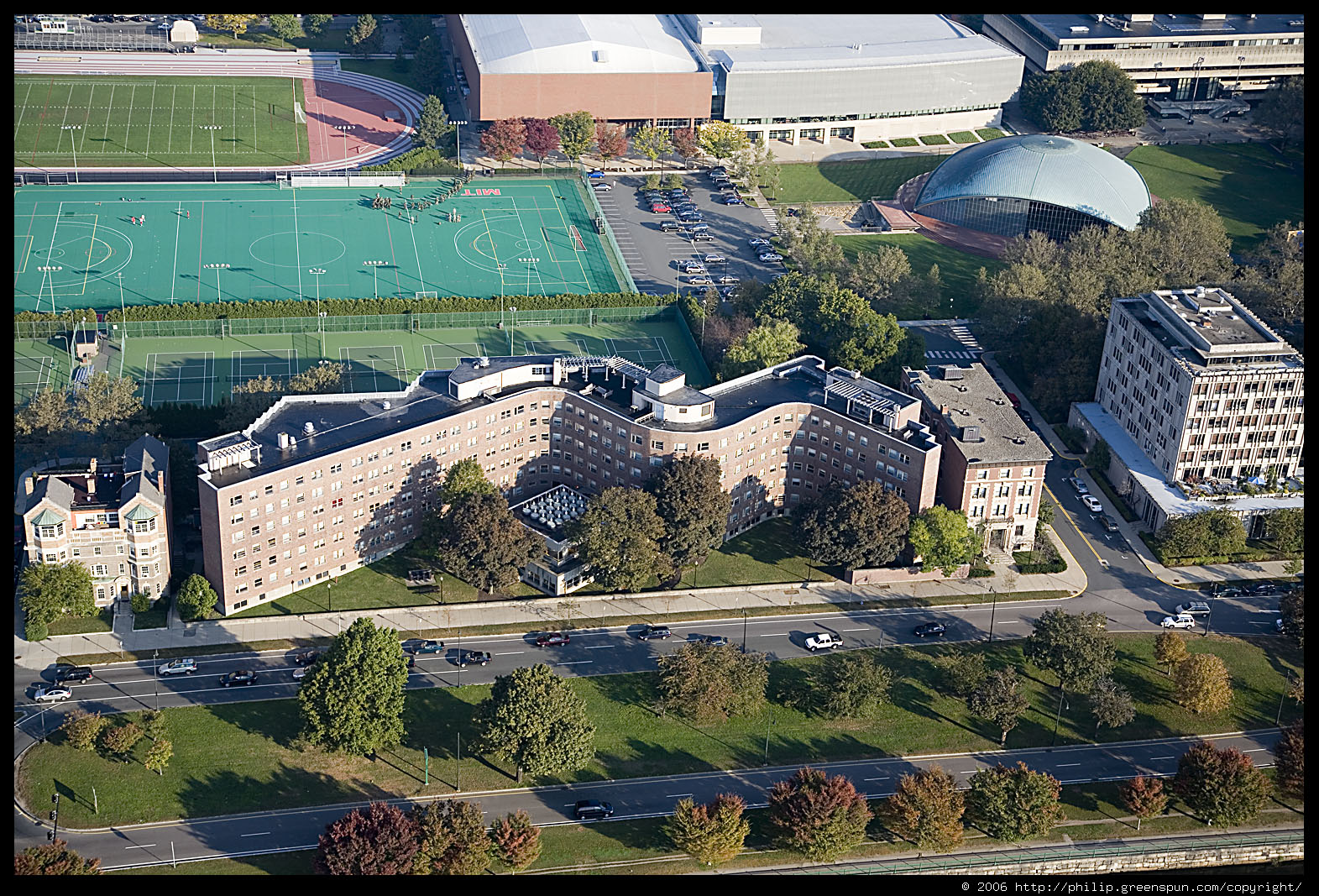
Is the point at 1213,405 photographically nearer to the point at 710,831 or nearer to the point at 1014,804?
the point at 1014,804

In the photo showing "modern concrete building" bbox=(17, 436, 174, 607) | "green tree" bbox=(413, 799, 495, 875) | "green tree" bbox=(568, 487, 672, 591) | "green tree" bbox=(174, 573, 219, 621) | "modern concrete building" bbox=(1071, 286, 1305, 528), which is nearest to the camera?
"green tree" bbox=(413, 799, 495, 875)

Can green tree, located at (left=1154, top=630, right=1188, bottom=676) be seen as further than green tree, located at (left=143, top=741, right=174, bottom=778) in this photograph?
Yes

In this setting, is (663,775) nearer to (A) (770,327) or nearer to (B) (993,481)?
(B) (993,481)

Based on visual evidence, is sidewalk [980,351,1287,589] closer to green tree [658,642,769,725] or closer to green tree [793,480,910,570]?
green tree [793,480,910,570]

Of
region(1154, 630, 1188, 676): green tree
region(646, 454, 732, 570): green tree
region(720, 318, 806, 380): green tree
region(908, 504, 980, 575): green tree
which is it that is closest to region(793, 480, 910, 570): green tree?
region(908, 504, 980, 575): green tree

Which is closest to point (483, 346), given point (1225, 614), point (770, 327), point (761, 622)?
point (770, 327)

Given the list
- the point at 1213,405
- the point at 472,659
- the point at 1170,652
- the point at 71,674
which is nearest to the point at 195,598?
the point at 71,674
